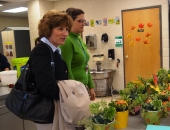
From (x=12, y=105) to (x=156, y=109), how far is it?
2.94ft

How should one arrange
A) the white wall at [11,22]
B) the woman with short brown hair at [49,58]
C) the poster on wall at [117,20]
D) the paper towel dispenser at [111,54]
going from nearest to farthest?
the woman with short brown hair at [49,58], the poster on wall at [117,20], the paper towel dispenser at [111,54], the white wall at [11,22]

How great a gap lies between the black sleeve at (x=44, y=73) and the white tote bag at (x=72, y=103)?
5 centimetres

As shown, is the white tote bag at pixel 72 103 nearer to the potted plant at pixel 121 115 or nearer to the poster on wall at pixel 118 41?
the potted plant at pixel 121 115

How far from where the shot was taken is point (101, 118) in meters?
1.17

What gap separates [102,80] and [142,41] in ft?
3.94

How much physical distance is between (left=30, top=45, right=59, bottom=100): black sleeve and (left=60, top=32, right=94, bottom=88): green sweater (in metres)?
0.45

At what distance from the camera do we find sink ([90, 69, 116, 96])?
4879mm

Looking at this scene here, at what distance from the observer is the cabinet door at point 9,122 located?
2.48 meters

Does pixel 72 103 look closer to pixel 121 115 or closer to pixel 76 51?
pixel 121 115

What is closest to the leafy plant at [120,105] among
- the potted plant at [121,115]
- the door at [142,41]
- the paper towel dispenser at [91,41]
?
the potted plant at [121,115]

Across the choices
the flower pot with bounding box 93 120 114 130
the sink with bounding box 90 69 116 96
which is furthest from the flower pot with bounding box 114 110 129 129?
the sink with bounding box 90 69 116 96

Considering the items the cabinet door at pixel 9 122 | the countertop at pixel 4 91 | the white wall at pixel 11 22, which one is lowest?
the cabinet door at pixel 9 122

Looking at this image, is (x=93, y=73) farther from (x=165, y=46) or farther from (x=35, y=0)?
(x=35, y=0)

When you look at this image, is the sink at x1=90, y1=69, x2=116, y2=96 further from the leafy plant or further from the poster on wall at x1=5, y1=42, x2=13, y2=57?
the leafy plant
